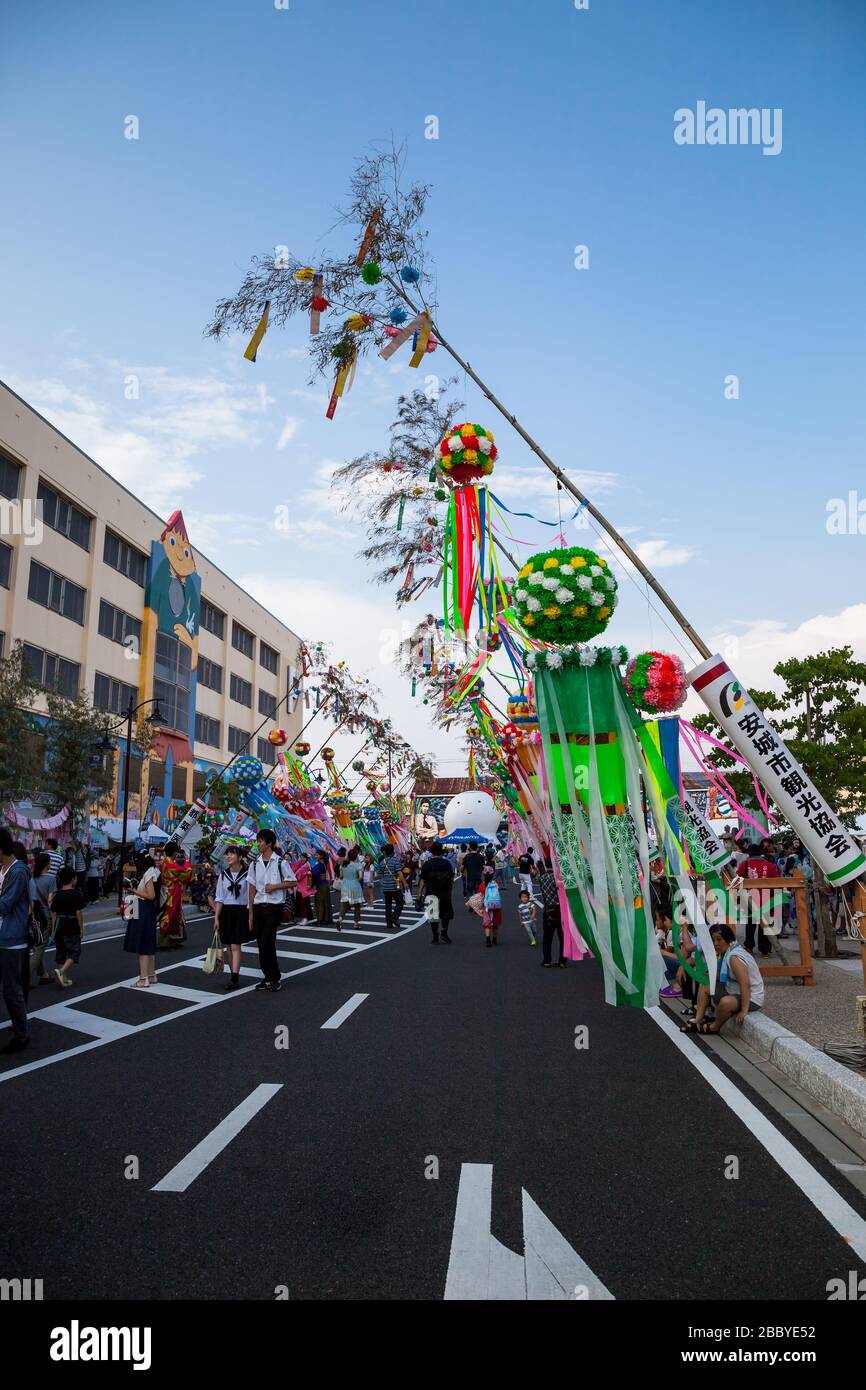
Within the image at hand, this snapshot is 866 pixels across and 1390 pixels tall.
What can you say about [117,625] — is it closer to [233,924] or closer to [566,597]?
[233,924]

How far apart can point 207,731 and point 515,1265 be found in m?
52.1

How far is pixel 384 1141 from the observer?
5.40 m

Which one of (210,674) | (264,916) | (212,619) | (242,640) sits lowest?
(264,916)

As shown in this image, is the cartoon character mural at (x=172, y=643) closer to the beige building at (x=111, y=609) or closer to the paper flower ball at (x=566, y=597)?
the beige building at (x=111, y=609)

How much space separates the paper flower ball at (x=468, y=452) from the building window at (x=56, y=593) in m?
28.8

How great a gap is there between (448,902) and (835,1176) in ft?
42.8

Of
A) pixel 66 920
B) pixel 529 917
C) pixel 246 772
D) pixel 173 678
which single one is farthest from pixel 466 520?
pixel 173 678

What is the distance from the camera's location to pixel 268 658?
65688mm

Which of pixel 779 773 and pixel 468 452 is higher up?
pixel 468 452

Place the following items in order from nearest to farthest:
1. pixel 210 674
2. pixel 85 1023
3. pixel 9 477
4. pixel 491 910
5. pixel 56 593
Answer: pixel 85 1023
pixel 491 910
pixel 9 477
pixel 56 593
pixel 210 674

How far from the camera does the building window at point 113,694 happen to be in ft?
131
